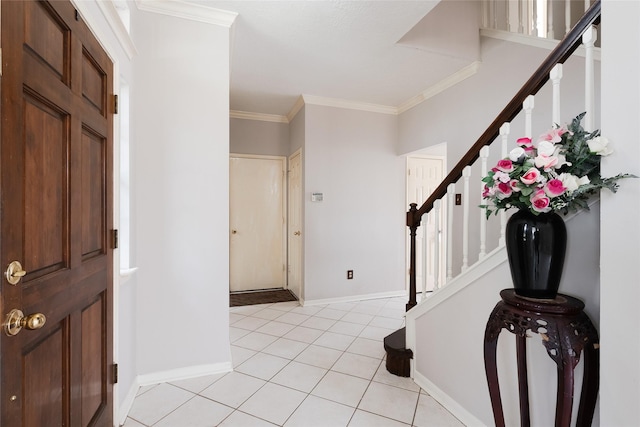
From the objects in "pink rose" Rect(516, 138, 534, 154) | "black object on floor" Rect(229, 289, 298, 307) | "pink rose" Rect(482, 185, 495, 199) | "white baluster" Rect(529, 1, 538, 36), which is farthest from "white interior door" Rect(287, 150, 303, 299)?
"pink rose" Rect(516, 138, 534, 154)

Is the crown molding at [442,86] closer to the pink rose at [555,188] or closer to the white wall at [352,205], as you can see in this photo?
the white wall at [352,205]

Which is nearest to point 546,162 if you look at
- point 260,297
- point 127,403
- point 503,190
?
point 503,190

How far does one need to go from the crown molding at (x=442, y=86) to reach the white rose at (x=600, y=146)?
241 centimetres

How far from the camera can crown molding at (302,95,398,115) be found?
3.68m

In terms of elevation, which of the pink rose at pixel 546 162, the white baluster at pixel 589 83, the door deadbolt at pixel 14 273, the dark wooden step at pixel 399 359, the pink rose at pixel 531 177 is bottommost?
the dark wooden step at pixel 399 359

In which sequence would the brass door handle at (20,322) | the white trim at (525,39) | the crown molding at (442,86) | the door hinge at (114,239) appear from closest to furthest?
1. the brass door handle at (20,322)
2. the door hinge at (114,239)
3. the white trim at (525,39)
4. the crown molding at (442,86)

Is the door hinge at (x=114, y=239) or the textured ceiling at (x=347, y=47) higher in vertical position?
the textured ceiling at (x=347, y=47)

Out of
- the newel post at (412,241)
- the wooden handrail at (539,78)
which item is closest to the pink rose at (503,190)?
the wooden handrail at (539,78)

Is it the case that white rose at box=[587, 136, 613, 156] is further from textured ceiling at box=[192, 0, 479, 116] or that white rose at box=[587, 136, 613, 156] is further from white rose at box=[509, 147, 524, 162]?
textured ceiling at box=[192, 0, 479, 116]

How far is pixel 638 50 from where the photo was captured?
85 centimetres

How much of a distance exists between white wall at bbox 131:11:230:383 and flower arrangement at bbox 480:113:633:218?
1.80 metres

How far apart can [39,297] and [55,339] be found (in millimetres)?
207

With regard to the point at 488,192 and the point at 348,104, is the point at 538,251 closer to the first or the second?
the point at 488,192

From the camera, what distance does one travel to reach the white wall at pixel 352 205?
3.69 meters
